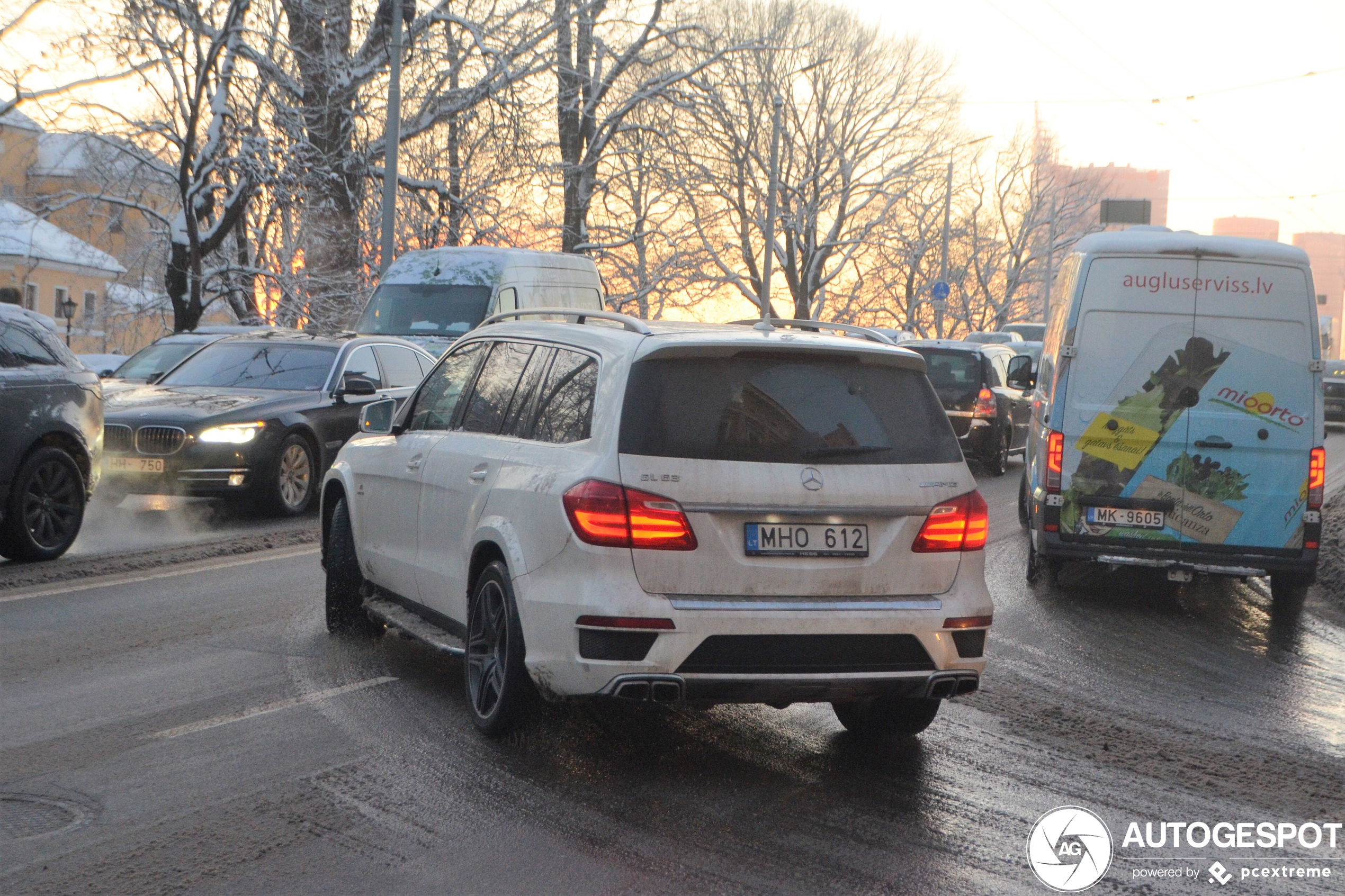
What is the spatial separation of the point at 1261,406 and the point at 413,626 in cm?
608

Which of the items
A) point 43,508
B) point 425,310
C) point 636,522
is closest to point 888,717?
point 636,522

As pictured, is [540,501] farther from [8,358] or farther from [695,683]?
[8,358]

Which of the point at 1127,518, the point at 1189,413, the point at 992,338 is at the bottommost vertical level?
the point at 1127,518

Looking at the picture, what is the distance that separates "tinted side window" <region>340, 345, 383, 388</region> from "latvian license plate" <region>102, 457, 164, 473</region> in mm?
2337

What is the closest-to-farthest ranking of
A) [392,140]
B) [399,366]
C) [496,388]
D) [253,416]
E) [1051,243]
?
1. [496,388]
2. [253,416]
3. [399,366]
4. [392,140]
5. [1051,243]

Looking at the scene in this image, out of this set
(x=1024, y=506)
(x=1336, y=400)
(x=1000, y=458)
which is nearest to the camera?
(x=1024, y=506)

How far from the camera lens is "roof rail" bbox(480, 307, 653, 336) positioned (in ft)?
18.7

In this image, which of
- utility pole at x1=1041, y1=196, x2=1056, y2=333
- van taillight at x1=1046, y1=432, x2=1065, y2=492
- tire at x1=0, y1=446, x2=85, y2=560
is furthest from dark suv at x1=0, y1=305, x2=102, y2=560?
utility pole at x1=1041, y1=196, x2=1056, y2=333

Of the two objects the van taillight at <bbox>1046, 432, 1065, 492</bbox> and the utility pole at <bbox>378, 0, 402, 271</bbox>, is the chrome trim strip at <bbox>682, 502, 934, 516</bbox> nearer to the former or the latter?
the van taillight at <bbox>1046, 432, 1065, 492</bbox>

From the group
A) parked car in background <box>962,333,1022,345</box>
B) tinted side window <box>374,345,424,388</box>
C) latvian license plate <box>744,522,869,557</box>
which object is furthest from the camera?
parked car in background <box>962,333,1022,345</box>

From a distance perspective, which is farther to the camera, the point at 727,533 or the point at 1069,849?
the point at 727,533

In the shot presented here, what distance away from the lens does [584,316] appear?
646 centimetres

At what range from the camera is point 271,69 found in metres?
26.7

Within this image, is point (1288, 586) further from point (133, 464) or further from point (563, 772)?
point (133, 464)
